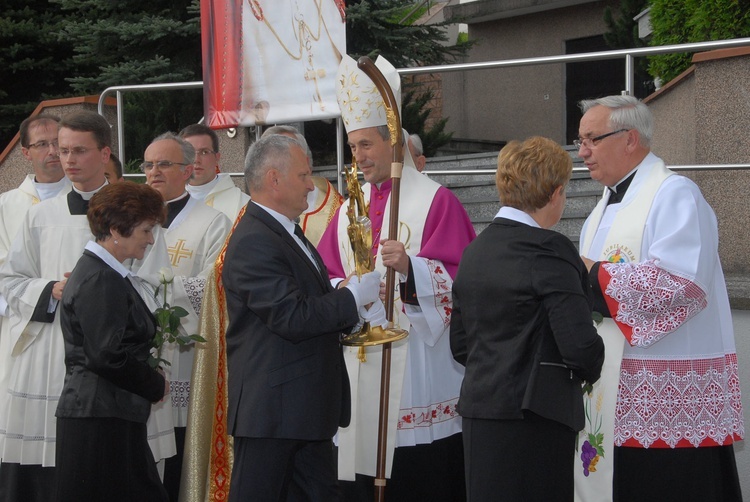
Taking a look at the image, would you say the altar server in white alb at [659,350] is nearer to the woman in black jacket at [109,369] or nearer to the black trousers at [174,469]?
the woman in black jacket at [109,369]

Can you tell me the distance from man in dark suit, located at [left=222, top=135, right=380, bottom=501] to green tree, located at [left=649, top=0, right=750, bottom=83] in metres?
4.98

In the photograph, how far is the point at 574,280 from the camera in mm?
3258

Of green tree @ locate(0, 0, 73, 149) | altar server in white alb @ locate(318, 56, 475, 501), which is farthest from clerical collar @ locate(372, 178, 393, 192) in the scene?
green tree @ locate(0, 0, 73, 149)

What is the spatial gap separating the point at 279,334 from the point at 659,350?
1.56 meters

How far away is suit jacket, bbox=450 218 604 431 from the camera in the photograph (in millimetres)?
3234

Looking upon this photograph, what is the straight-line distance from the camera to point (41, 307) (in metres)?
4.75

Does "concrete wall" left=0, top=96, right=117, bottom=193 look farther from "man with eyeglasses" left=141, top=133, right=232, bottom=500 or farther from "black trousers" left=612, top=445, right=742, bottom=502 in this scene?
"black trousers" left=612, top=445, right=742, bottom=502

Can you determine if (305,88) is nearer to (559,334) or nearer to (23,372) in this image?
(23,372)

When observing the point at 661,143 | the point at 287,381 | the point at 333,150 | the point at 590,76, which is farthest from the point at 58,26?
the point at 287,381

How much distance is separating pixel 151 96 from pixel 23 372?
619cm

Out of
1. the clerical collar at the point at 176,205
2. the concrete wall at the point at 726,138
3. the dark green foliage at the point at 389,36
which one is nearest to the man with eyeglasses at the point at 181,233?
the clerical collar at the point at 176,205

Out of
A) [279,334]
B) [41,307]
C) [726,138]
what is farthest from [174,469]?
[726,138]

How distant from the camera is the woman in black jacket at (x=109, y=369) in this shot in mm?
3848

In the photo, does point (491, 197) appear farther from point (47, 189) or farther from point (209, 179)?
point (47, 189)
